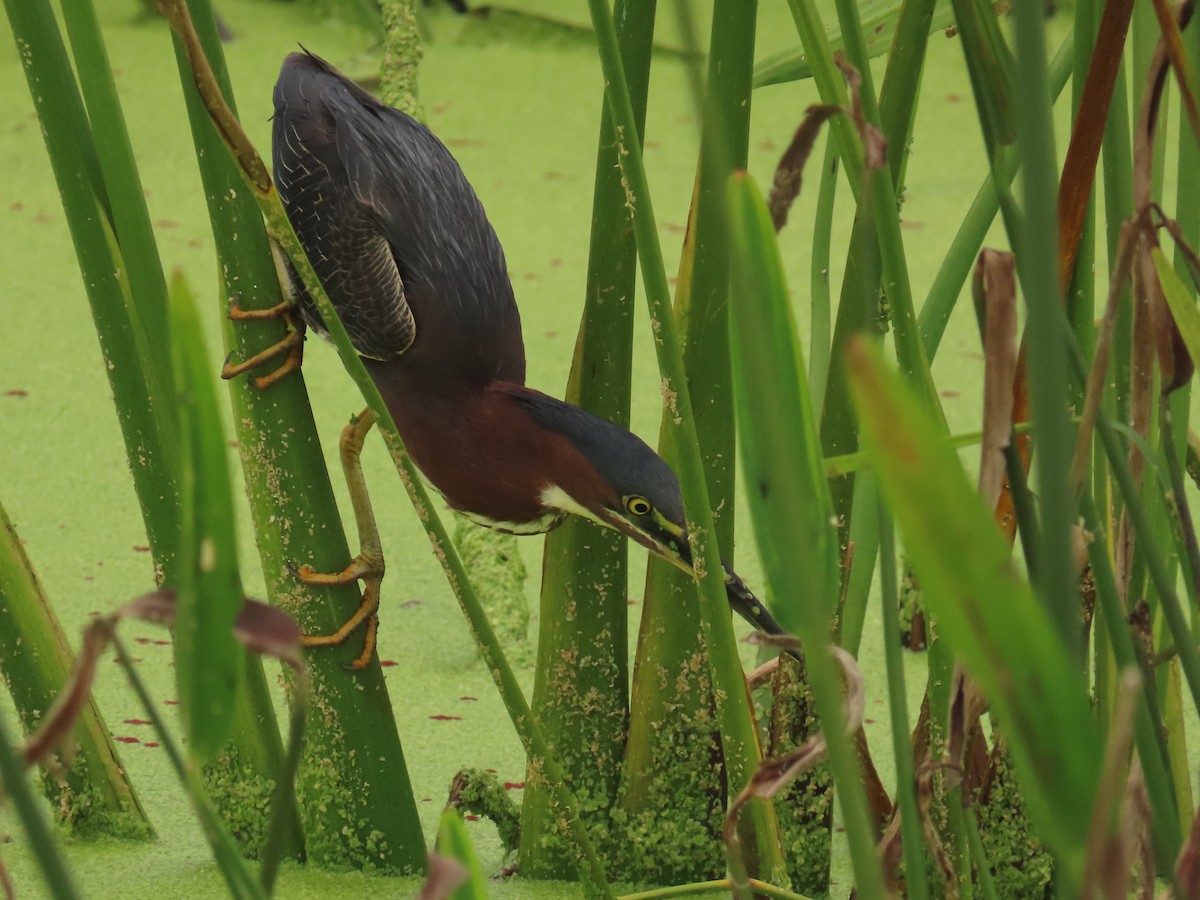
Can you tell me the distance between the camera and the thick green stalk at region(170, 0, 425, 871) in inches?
32.5

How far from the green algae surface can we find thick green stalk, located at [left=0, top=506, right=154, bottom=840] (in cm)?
2

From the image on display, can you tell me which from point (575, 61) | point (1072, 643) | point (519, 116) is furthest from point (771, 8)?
point (1072, 643)

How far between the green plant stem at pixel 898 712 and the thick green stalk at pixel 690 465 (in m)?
0.11

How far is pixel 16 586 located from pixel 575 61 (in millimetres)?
2366

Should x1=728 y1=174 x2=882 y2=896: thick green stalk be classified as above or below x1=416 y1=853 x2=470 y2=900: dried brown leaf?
above

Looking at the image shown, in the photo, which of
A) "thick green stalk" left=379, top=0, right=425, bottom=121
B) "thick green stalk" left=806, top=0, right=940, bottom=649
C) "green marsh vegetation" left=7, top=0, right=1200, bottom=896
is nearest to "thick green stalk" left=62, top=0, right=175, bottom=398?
"green marsh vegetation" left=7, top=0, right=1200, bottom=896

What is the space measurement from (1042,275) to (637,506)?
2.16 ft

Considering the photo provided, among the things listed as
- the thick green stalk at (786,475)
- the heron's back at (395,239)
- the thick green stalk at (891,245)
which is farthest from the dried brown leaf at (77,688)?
the heron's back at (395,239)

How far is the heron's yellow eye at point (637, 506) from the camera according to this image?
935mm

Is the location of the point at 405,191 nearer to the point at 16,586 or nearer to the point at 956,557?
the point at 16,586

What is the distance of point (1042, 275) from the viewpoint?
0.95ft

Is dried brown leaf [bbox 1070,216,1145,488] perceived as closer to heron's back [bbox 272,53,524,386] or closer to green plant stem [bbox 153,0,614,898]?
green plant stem [bbox 153,0,614,898]

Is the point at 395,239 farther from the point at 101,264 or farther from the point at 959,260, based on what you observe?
the point at 959,260

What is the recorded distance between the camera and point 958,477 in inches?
10.0
